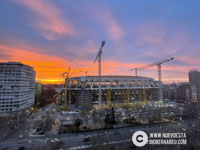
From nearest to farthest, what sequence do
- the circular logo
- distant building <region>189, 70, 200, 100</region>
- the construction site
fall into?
1. the circular logo
2. the construction site
3. distant building <region>189, 70, 200, 100</region>

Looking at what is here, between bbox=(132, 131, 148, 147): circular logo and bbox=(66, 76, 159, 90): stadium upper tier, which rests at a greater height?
bbox=(66, 76, 159, 90): stadium upper tier

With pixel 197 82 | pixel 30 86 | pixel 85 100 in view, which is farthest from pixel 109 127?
pixel 197 82

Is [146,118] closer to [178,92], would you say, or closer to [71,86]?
[71,86]

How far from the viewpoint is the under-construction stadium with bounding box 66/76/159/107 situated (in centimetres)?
5469

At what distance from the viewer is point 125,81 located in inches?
2410

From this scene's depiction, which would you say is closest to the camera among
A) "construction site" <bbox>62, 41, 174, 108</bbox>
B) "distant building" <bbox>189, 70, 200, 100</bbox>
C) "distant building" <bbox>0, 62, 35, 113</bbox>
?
"distant building" <bbox>0, 62, 35, 113</bbox>

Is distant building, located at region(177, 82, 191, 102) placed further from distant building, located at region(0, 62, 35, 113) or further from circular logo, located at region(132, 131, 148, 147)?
distant building, located at region(0, 62, 35, 113)

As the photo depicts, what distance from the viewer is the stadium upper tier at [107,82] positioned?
56.6m

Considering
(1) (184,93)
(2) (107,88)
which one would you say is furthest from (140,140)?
(1) (184,93)

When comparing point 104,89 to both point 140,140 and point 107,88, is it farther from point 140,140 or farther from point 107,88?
point 140,140

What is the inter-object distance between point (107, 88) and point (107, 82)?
544 centimetres

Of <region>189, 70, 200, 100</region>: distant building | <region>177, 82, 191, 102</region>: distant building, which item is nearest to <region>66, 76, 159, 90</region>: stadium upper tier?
<region>177, 82, 191, 102</region>: distant building

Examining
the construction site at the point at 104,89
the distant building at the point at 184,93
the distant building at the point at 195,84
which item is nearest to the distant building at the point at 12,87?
the construction site at the point at 104,89

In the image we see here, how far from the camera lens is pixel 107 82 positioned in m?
59.7
